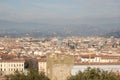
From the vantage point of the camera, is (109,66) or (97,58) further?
(97,58)

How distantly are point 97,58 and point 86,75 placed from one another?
54036 mm

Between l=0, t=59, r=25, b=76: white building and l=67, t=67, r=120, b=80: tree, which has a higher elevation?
l=67, t=67, r=120, b=80: tree

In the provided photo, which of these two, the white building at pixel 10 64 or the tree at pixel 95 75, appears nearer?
the tree at pixel 95 75

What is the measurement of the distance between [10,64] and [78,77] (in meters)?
48.7

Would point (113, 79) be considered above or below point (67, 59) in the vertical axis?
below

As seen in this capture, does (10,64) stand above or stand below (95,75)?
below

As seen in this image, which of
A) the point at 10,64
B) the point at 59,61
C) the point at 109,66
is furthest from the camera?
the point at 10,64

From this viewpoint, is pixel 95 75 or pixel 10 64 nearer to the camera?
pixel 95 75

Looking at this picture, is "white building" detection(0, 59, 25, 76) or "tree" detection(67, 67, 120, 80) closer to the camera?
"tree" detection(67, 67, 120, 80)

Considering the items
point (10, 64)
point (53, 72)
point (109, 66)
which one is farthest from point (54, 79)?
point (10, 64)

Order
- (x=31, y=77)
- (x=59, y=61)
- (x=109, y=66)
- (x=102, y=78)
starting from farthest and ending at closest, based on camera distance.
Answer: (x=109, y=66) < (x=31, y=77) < (x=102, y=78) < (x=59, y=61)

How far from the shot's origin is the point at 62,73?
37.3 feet

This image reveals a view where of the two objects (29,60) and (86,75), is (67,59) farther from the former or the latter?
(29,60)

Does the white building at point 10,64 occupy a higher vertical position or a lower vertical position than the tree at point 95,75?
lower
